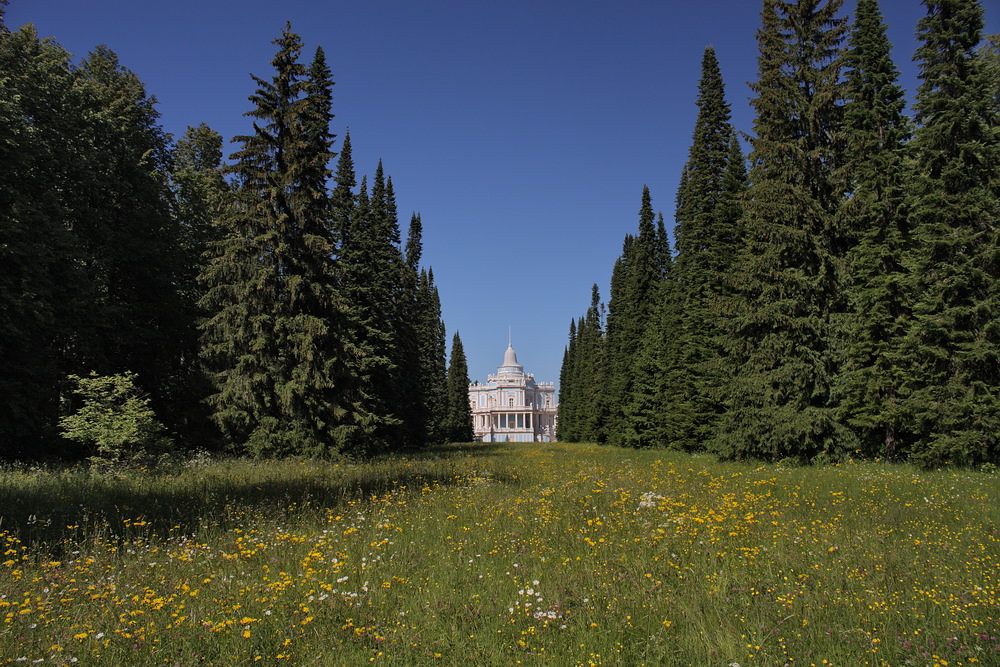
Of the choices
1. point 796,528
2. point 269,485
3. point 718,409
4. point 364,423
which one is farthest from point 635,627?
point 718,409

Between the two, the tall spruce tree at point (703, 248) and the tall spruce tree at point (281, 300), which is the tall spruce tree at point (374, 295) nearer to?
the tall spruce tree at point (281, 300)

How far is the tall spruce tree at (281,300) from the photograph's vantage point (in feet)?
64.4

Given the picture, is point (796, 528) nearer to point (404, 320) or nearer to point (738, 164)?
point (738, 164)

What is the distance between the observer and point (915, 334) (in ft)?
51.2

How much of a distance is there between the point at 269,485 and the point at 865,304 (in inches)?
771

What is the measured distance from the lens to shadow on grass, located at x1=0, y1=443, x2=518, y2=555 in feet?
25.8

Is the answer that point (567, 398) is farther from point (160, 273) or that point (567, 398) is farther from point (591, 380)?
point (160, 273)

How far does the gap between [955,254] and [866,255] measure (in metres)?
3.29

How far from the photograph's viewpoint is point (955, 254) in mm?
15289

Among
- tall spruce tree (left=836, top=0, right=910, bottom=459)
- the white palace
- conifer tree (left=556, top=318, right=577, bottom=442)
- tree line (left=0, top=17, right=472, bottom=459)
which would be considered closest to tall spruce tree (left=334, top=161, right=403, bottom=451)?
tree line (left=0, top=17, right=472, bottom=459)

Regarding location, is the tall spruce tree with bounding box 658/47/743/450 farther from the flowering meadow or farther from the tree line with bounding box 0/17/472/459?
the flowering meadow

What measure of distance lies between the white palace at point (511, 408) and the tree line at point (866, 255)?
97.3 m

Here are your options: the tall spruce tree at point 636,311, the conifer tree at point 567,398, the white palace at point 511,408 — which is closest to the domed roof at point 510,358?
the white palace at point 511,408

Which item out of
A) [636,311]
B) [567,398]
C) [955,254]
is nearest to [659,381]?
[636,311]
